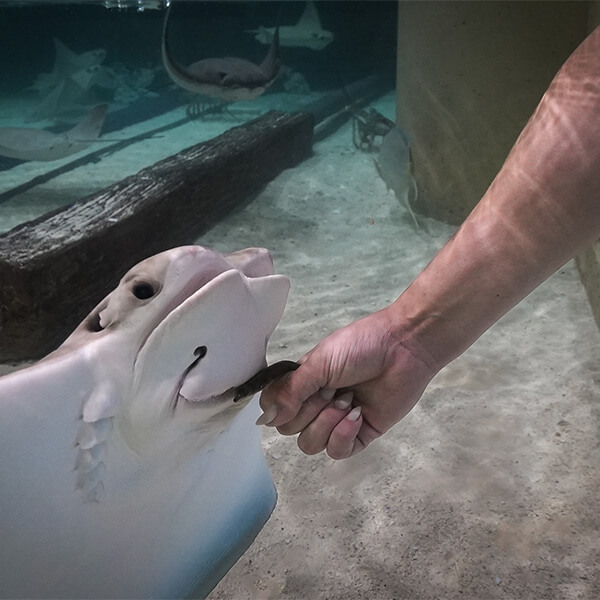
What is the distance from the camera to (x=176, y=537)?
971 millimetres

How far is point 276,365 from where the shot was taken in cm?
100

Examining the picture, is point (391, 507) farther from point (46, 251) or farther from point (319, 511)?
point (46, 251)

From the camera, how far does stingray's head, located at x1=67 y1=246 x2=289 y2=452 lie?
75 centimetres

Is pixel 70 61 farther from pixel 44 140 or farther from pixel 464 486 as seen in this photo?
pixel 464 486

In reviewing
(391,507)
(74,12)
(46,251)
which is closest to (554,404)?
(391,507)

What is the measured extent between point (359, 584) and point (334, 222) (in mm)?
3091

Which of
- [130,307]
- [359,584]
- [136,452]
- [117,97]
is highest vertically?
[130,307]

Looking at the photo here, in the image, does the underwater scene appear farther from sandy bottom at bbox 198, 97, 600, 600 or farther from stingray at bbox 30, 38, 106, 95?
stingray at bbox 30, 38, 106, 95

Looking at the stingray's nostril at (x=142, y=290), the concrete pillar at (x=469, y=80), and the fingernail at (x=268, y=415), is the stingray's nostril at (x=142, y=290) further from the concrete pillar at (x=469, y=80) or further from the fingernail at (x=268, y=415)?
the concrete pillar at (x=469, y=80)

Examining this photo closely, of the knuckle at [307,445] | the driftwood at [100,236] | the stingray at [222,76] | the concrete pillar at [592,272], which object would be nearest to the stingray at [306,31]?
the stingray at [222,76]

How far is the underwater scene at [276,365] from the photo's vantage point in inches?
30.5

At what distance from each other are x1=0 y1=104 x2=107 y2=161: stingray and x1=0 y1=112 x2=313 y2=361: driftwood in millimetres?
1403

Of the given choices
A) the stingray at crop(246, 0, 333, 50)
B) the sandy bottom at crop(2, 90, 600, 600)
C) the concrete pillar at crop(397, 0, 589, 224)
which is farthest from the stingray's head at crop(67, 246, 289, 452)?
the stingray at crop(246, 0, 333, 50)

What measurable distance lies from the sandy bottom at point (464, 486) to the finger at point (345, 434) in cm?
39
